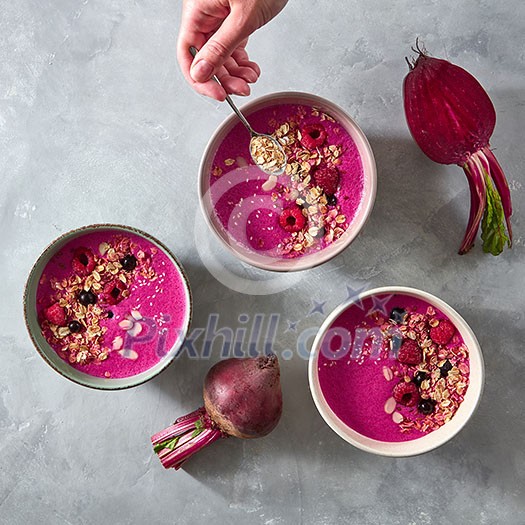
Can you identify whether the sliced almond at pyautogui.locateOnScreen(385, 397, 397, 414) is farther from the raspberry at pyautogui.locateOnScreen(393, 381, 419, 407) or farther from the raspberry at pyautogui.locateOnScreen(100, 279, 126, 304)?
the raspberry at pyautogui.locateOnScreen(100, 279, 126, 304)

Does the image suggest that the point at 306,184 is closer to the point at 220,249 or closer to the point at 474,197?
the point at 220,249

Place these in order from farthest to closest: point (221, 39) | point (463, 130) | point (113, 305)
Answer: point (113, 305), point (463, 130), point (221, 39)

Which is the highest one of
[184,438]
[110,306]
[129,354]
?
[110,306]

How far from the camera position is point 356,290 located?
1.95 meters

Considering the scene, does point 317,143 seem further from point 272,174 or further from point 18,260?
point 18,260

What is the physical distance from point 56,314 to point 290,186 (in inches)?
28.7

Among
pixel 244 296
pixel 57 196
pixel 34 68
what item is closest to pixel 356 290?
pixel 244 296

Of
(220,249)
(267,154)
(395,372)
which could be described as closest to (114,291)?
(220,249)

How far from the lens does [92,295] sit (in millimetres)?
1896

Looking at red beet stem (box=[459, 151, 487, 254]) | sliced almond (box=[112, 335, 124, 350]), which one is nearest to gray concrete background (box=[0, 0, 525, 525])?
red beet stem (box=[459, 151, 487, 254])

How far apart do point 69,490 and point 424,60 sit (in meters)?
1.57

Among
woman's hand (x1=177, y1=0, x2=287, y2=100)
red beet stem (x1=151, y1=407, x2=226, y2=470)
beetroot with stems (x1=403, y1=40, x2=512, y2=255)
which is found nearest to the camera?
woman's hand (x1=177, y1=0, x2=287, y2=100)

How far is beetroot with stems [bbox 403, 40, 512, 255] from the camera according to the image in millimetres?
1793

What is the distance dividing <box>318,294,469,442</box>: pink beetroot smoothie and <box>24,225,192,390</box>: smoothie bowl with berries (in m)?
0.45
